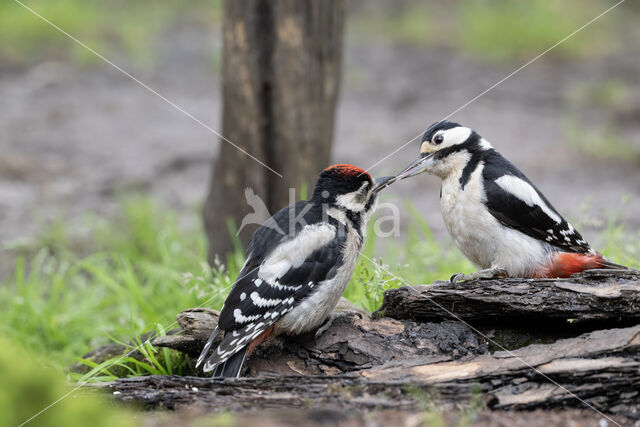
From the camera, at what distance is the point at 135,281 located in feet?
16.5

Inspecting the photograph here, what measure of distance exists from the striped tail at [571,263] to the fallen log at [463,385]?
55 centimetres

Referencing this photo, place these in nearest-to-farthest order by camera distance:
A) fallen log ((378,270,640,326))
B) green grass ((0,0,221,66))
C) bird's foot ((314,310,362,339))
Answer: fallen log ((378,270,640,326)) < bird's foot ((314,310,362,339)) < green grass ((0,0,221,66))

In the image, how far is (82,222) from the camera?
22.1 feet

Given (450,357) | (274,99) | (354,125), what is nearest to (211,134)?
(354,125)

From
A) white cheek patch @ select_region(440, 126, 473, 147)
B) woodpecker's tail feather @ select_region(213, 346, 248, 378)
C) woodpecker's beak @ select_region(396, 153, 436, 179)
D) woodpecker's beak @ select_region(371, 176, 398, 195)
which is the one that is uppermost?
white cheek patch @ select_region(440, 126, 473, 147)

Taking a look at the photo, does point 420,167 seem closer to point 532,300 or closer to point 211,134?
point 532,300

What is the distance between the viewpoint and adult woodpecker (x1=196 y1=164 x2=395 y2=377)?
3.28 meters

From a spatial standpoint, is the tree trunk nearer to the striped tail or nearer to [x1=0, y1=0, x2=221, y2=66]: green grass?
the striped tail

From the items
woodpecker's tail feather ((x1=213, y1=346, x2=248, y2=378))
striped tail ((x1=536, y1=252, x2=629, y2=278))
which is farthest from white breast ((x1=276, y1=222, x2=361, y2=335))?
striped tail ((x1=536, y1=252, x2=629, y2=278))

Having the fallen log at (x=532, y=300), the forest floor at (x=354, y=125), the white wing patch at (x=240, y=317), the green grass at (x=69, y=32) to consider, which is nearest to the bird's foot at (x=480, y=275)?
the fallen log at (x=532, y=300)

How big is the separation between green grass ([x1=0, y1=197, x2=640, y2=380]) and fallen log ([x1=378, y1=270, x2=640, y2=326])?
0.34 m

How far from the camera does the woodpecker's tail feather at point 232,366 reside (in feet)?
10.7

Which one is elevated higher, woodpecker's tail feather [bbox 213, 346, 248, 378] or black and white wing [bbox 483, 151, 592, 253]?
black and white wing [bbox 483, 151, 592, 253]

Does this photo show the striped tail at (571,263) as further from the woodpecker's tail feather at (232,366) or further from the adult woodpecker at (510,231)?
the woodpecker's tail feather at (232,366)
